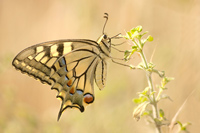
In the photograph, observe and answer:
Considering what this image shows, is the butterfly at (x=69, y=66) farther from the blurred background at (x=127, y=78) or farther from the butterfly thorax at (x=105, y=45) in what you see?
the blurred background at (x=127, y=78)

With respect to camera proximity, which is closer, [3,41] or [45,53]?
[45,53]

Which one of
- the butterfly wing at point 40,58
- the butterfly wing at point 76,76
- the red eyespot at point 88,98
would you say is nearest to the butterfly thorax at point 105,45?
the butterfly wing at point 76,76

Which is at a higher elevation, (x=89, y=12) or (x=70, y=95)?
(x=89, y=12)

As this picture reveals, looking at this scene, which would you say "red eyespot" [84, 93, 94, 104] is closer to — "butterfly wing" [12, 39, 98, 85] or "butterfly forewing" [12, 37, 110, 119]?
"butterfly forewing" [12, 37, 110, 119]

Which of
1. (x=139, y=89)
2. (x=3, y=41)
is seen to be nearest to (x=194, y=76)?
(x=139, y=89)

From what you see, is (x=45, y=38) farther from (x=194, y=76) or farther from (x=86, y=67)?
(x=194, y=76)

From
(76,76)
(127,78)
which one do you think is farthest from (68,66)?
(127,78)

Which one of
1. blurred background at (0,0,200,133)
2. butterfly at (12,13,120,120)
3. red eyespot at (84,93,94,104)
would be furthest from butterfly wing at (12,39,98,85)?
blurred background at (0,0,200,133)
